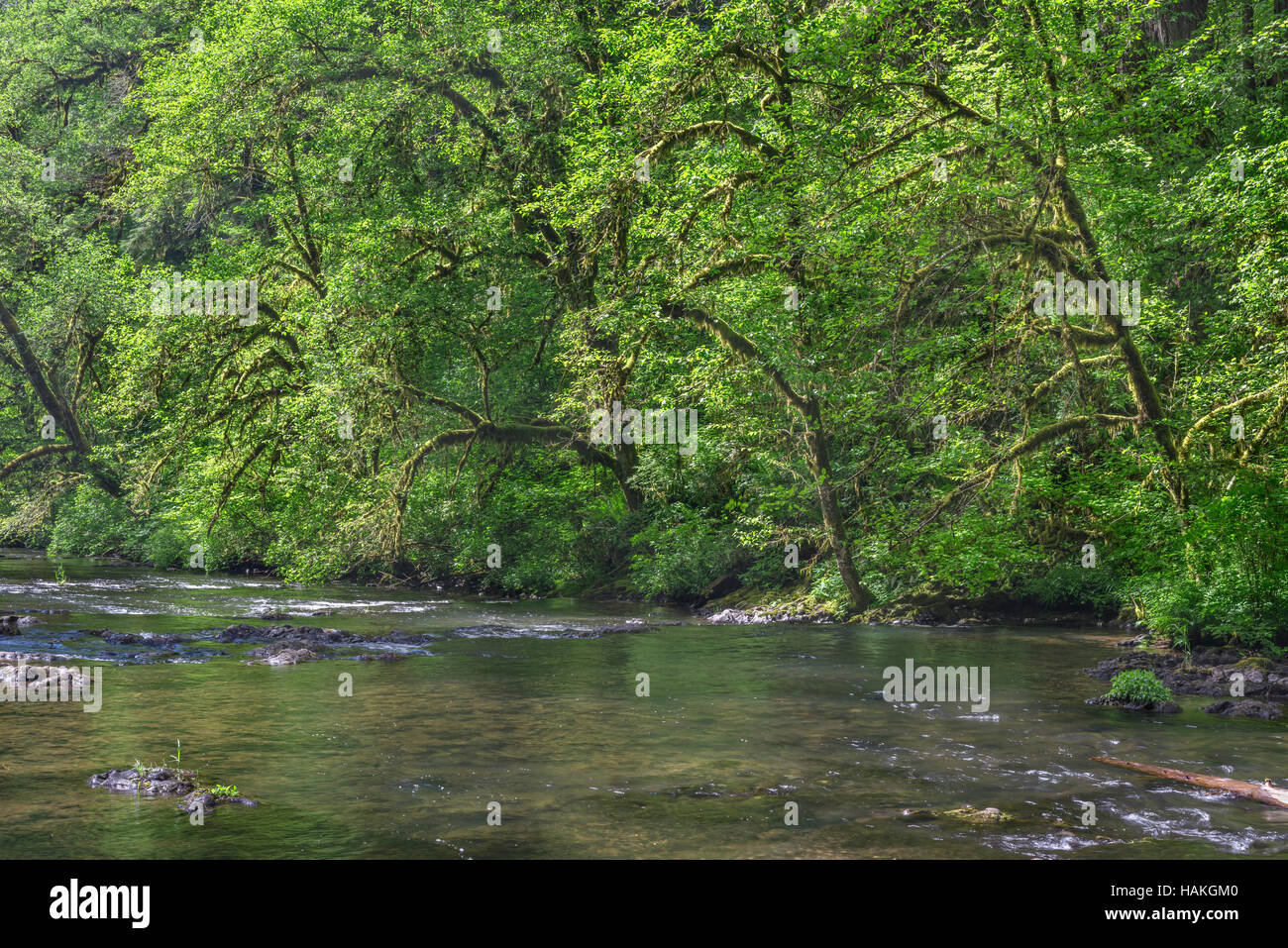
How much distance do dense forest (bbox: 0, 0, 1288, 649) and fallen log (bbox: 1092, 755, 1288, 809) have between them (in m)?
5.62

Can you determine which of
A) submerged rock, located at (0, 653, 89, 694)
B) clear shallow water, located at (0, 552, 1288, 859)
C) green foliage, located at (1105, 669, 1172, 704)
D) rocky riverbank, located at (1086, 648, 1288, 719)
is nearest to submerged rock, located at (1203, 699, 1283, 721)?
rocky riverbank, located at (1086, 648, 1288, 719)

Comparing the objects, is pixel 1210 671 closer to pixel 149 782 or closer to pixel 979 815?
pixel 979 815

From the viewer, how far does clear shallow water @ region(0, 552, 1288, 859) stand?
23.6ft

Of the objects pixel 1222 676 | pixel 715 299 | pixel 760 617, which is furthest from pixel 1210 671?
pixel 715 299

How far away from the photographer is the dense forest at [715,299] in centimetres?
1566

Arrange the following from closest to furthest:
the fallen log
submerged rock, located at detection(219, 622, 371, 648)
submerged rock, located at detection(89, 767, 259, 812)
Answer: submerged rock, located at detection(89, 767, 259, 812) → the fallen log → submerged rock, located at detection(219, 622, 371, 648)

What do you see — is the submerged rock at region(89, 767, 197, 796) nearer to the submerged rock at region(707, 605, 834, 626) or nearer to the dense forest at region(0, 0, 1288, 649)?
the dense forest at region(0, 0, 1288, 649)

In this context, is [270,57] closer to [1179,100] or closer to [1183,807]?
[1179,100]

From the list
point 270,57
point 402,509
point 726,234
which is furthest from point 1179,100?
point 270,57

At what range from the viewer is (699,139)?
20.1 metres

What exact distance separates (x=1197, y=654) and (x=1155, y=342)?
485 cm

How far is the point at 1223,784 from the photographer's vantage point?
8.74 metres

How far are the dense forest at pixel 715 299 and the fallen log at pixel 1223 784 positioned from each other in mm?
5620

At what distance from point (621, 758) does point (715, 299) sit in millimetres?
11628
